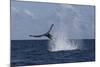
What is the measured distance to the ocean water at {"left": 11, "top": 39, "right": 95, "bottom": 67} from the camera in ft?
7.81

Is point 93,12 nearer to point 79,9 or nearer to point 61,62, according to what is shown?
point 79,9

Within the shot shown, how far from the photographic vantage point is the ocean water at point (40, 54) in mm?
2381

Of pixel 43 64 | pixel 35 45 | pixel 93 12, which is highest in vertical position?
pixel 93 12

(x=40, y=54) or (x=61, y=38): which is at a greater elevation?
(x=61, y=38)

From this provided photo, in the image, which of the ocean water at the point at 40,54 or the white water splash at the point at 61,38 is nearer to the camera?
the ocean water at the point at 40,54

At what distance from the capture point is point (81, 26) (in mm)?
2648

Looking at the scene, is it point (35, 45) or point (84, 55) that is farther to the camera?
point (84, 55)

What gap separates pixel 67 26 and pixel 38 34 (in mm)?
411

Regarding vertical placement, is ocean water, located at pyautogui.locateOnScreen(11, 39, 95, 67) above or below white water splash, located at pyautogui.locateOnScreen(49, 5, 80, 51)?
below

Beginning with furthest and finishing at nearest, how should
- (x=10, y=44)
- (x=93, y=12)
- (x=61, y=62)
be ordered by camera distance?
(x=93, y=12) < (x=61, y=62) < (x=10, y=44)

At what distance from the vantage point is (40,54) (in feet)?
8.09

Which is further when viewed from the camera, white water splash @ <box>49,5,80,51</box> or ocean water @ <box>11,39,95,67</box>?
white water splash @ <box>49,5,80,51</box>

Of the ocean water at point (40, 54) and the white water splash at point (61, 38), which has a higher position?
the white water splash at point (61, 38)

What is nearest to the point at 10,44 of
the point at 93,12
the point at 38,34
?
the point at 38,34
